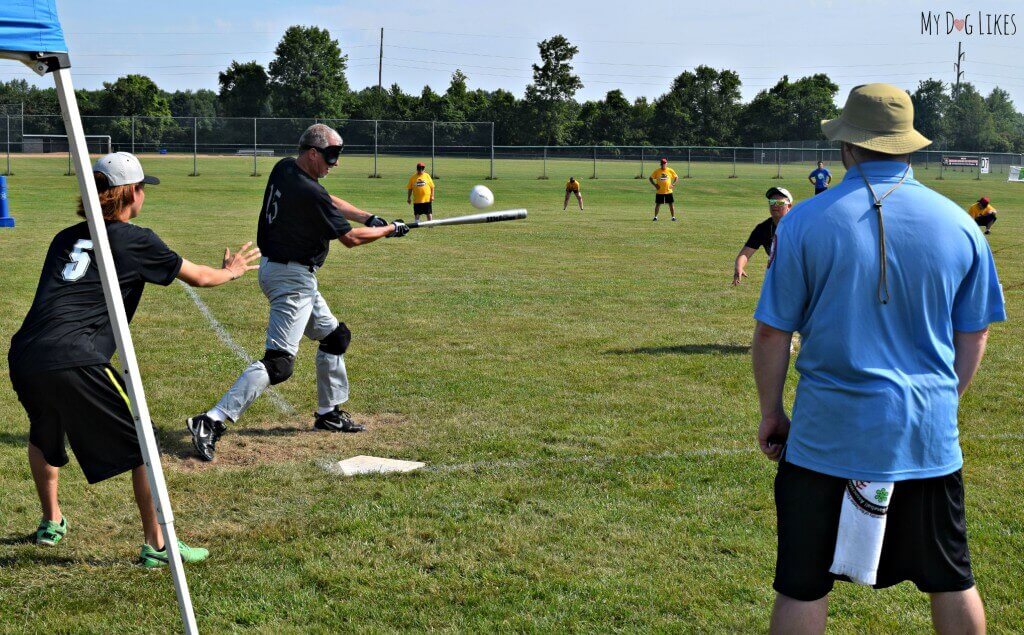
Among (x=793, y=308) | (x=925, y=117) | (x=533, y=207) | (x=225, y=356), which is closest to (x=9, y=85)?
(x=533, y=207)

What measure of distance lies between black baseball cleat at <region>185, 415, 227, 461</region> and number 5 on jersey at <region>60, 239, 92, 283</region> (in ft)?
6.88

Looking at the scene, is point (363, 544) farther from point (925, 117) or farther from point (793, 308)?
point (925, 117)

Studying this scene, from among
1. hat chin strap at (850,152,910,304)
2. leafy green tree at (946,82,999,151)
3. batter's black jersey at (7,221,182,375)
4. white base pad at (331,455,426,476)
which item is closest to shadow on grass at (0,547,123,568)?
batter's black jersey at (7,221,182,375)

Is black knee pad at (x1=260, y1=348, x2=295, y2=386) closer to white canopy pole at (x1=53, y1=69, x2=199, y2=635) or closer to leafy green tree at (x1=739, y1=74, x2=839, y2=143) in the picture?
white canopy pole at (x1=53, y1=69, x2=199, y2=635)

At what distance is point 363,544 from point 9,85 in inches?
4913

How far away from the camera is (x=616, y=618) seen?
4.52 metres

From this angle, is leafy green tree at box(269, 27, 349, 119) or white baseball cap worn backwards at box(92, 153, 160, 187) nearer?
white baseball cap worn backwards at box(92, 153, 160, 187)

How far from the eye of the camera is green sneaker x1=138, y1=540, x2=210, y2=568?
199 inches

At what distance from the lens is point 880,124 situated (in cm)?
329

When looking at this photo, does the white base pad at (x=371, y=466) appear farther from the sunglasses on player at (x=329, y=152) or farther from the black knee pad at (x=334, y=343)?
the sunglasses on player at (x=329, y=152)

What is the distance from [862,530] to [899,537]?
0.18 meters

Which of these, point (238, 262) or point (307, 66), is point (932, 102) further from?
point (238, 262)

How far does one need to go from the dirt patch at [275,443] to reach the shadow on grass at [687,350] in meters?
3.57

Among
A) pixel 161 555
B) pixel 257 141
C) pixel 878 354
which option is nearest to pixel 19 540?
pixel 161 555
